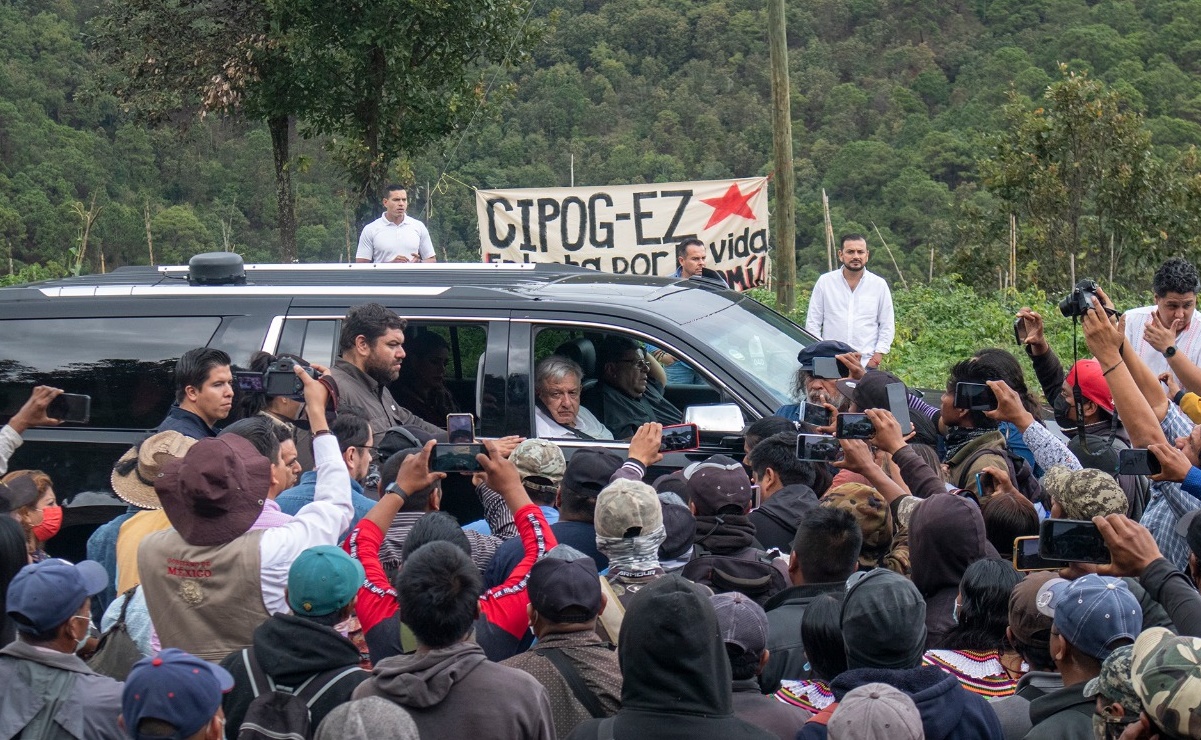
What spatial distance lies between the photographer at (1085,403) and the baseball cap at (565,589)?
2.67 metres

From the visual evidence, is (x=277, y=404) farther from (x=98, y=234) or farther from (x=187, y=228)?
(x=98, y=234)

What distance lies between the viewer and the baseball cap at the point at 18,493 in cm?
481

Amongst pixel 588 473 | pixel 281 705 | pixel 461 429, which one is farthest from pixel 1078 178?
pixel 281 705

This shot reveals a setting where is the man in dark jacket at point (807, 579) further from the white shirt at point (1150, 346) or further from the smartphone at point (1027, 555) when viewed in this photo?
the white shirt at point (1150, 346)

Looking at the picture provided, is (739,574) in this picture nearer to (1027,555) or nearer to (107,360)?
(1027,555)

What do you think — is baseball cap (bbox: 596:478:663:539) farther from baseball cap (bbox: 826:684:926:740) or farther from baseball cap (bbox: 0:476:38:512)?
baseball cap (bbox: 0:476:38:512)

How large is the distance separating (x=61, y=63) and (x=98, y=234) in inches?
384

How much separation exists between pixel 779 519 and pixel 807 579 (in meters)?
0.81

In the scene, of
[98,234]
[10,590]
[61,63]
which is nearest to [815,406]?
[10,590]

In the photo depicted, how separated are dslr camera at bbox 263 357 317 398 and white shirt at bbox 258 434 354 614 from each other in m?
0.78

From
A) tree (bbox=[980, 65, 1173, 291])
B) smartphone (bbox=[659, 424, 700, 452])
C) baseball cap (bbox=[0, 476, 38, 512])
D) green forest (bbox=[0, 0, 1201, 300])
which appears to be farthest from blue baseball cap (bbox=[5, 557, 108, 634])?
tree (bbox=[980, 65, 1173, 291])

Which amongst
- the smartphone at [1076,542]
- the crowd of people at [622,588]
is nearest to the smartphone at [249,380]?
the crowd of people at [622,588]

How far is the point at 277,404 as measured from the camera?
5.71m

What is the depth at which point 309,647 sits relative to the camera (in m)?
3.52
